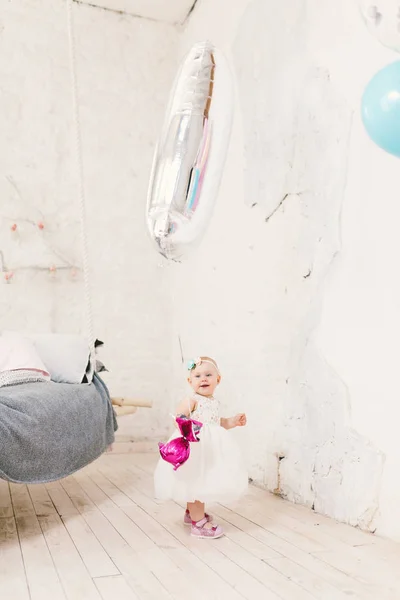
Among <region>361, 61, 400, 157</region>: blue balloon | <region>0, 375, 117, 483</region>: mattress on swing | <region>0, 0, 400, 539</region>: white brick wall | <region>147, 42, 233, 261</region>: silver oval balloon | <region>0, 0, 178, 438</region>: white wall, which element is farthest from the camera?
<region>0, 0, 178, 438</region>: white wall

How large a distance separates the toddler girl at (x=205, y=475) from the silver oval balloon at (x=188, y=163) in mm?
744

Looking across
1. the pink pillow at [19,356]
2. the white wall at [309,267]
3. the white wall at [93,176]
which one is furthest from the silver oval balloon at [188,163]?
the white wall at [93,176]

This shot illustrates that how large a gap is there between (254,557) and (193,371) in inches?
25.9

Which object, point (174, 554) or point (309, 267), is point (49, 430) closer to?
point (174, 554)

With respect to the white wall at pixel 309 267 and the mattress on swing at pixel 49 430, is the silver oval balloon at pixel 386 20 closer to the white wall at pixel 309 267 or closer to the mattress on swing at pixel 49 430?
the white wall at pixel 309 267

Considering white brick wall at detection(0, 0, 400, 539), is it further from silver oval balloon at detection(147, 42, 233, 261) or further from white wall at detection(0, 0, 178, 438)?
silver oval balloon at detection(147, 42, 233, 261)

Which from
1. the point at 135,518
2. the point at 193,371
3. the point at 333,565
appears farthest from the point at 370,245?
the point at 135,518

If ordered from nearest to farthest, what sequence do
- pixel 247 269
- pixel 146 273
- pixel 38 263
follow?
pixel 247 269
pixel 38 263
pixel 146 273

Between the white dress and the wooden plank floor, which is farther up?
the white dress

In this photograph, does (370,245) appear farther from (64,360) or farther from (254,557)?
(64,360)

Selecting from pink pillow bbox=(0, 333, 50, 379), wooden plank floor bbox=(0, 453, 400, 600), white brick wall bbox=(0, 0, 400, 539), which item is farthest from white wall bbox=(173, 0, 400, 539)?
pink pillow bbox=(0, 333, 50, 379)

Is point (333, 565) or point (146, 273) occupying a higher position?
point (146, 273)

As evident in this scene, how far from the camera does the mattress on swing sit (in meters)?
1.88

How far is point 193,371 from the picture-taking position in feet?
7.32
